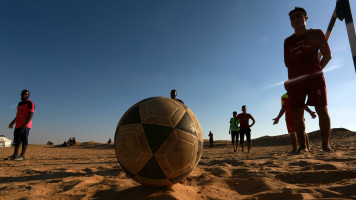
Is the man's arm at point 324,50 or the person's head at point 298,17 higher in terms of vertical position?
the person's head at point 298,17

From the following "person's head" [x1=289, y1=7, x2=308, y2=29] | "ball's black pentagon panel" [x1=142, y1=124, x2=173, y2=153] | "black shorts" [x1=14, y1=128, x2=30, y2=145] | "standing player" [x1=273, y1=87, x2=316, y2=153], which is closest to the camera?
"ball's black pentagon panel" [x1=142, y1=124, x2=173, y2=153]

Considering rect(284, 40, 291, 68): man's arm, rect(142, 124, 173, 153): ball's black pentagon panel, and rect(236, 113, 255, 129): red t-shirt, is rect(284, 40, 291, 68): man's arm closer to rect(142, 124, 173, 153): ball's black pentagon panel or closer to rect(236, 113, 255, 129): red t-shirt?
rect(142, 124, 173, 153): ball's black pentagon panel

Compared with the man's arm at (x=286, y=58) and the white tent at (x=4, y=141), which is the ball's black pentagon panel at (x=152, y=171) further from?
the white tent at (x=4, y=141)

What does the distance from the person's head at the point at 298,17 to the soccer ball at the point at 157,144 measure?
3251 millimetres

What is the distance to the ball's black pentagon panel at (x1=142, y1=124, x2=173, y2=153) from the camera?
213cm

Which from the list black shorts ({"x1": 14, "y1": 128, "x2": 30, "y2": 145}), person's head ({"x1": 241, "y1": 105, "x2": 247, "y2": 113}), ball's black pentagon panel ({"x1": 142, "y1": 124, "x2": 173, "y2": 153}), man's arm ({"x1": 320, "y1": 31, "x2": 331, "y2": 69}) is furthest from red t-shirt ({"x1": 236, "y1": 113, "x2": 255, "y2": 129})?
black shorts ({"x1": 14, "y1": 128, "x2": 30, "y2": 145})

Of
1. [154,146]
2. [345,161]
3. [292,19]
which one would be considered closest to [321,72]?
→ [292,19]

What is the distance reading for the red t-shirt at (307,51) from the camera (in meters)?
3.78

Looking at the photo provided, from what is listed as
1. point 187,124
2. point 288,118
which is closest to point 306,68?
point 187,124

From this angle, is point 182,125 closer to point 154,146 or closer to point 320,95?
point 154,146

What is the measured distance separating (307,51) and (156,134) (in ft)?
11.3

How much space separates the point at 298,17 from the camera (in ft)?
13.0

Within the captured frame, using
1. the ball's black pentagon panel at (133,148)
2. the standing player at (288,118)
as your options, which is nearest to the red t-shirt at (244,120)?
the standing player at (288,118)

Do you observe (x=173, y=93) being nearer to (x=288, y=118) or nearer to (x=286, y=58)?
(x=286, y=58)
